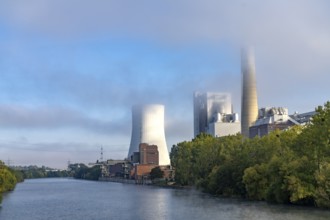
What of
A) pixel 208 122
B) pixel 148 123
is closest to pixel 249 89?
pixel 148 123

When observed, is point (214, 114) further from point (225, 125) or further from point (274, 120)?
point (274, 120)

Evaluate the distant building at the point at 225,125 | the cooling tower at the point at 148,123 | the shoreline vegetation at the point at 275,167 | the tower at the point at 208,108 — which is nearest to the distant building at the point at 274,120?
the distant building at the point at 225,125

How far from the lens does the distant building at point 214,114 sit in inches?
5300

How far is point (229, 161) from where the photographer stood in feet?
166

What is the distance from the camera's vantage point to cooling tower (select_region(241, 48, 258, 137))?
320ft

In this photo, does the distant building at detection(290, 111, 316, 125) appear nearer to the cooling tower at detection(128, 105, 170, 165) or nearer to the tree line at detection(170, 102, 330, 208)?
the cooling tower at detection(128, 105, 170, 165)

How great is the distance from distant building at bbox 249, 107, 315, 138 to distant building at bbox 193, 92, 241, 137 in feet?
63.3

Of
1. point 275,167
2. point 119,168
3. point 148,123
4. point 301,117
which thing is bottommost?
point 275,167

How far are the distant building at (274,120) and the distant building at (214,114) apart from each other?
19.3 m

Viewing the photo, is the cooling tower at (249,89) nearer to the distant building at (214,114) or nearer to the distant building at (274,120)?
the distant building at (274,120)

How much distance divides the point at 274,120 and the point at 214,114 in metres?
38.1

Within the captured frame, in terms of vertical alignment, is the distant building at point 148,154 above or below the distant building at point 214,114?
below

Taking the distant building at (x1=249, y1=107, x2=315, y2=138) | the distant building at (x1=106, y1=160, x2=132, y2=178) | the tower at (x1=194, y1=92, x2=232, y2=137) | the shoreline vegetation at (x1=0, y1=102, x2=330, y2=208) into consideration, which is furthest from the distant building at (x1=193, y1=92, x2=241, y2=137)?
the shoreline vegetation at (x1=0, y1=102, x2=330, y2=208)

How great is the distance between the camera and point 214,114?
144875 mm
